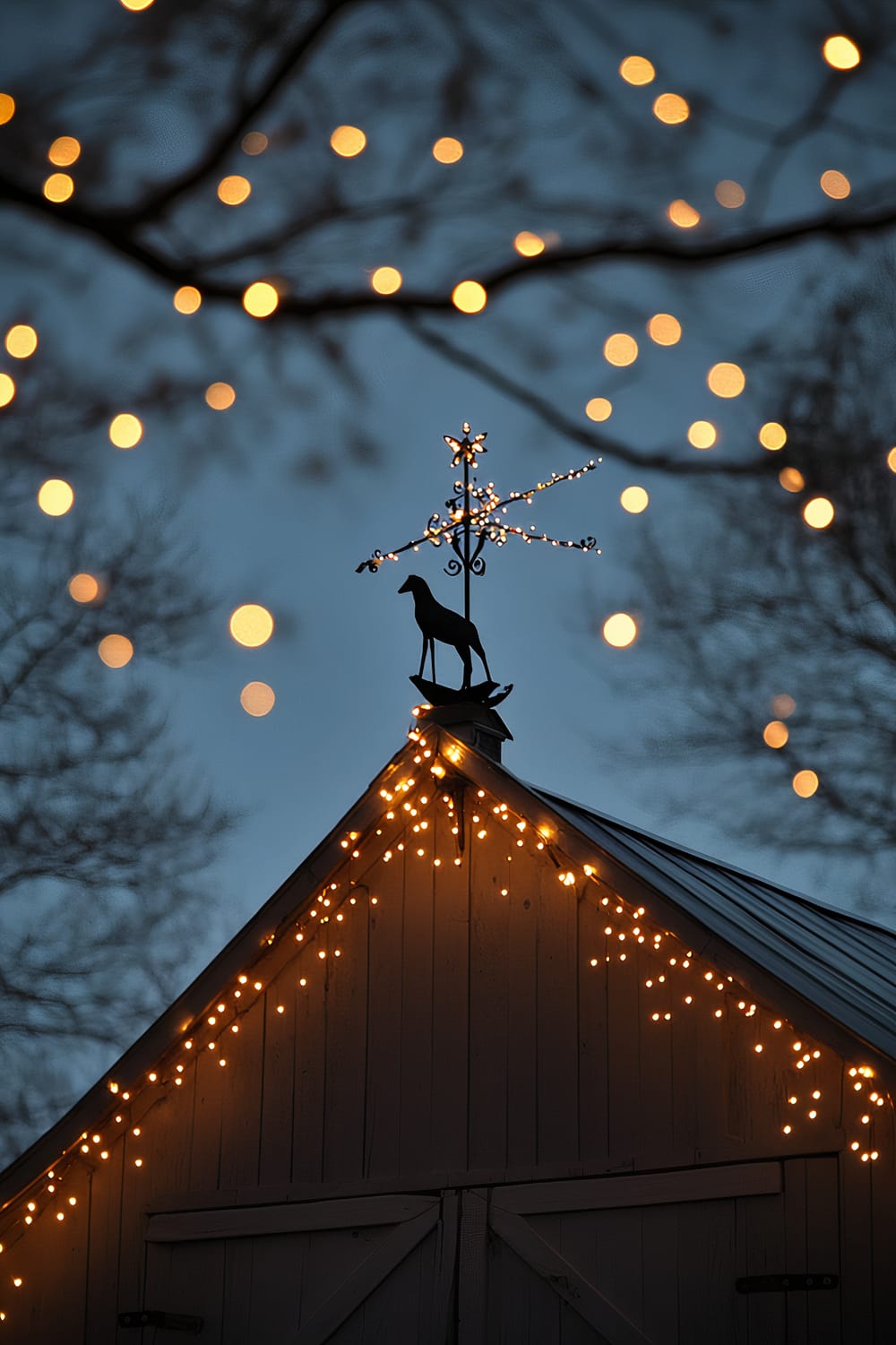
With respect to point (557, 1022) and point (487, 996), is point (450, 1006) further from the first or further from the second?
point (557, 1022)

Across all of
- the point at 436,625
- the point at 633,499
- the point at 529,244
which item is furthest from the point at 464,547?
the point at 529,244

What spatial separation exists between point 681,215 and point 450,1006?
15.3 ft

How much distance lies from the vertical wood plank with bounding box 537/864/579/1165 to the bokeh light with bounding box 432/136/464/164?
4322 millimetres

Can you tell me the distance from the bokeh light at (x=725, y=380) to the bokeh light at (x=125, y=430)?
1.72 m

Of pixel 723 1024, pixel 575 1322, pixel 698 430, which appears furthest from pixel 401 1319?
pixel 698 430

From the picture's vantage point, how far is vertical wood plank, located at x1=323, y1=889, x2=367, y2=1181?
27.5ft

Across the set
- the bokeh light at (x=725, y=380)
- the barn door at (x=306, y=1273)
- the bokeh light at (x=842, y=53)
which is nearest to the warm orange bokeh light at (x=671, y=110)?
the bokeh light at (x=842, y=53)

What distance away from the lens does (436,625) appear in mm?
8875

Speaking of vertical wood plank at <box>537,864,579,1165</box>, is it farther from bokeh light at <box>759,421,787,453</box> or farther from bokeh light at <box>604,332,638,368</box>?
bokeh light at <box>604,332,638,368</box>

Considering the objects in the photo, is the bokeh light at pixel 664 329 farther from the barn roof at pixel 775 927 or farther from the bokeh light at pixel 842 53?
the barn roof at pixel 775 927

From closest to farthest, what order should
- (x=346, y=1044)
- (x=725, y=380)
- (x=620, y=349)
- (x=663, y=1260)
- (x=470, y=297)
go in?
(x=470, y=297)
(x=620, y=349)
(x=725, y=380)
(x=663, y=1260)
(x=346, y=1044)

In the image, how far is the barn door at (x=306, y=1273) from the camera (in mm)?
7930

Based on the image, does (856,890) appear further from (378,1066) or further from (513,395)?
(513,395)

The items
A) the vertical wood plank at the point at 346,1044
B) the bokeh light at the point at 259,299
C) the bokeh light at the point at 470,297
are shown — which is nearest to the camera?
the bokeh light at the point at 470,297
